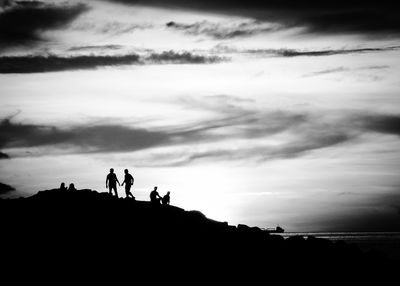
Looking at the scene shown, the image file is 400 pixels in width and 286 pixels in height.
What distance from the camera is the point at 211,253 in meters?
36.1

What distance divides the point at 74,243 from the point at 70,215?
3.65 metres

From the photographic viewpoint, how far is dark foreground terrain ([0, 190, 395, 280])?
106 ft

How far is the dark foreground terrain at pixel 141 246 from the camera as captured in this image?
32.4 m

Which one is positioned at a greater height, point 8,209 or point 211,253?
point 8,209

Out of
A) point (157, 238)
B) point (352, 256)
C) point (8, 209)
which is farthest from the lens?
point (352, 256)

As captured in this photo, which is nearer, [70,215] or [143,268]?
[143,268]

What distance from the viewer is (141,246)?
34.5m

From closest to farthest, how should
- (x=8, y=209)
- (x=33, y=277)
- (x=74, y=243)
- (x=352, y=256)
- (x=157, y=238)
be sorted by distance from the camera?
(x=33, y=277) < (x=74, y=243) < (x=157, y=238) < (x=8, y=209) < (x=352, y=256)

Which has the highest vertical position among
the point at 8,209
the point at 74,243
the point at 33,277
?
the point at 8,209

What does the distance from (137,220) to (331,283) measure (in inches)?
571

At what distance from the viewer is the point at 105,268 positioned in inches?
1250

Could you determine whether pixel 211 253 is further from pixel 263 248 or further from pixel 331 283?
pixel 331 283

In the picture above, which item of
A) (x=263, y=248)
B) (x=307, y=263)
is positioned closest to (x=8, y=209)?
(x=263, y=248)

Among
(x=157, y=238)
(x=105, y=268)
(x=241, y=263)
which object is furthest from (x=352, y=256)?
(x=105, y=268)
